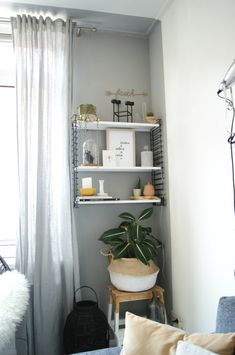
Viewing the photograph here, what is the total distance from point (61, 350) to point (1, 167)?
147 cm

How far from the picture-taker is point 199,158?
181cm

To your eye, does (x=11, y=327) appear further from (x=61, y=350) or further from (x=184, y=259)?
(x=184, y=259)

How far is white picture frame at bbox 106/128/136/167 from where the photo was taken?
239 cm

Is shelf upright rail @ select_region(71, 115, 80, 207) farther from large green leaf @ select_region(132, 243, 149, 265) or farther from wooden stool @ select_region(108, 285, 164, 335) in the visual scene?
wooden stool @ select_region(108, 285, 164, 335)

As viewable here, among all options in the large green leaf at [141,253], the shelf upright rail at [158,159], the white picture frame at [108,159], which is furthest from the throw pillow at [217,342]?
the white picture frame at [108,159]

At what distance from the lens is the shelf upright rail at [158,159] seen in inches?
94.2

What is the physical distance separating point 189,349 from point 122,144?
1.66 metres

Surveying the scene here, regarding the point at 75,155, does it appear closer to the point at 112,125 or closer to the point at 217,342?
the point at 112,125

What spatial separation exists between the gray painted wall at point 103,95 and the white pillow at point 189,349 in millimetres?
1425

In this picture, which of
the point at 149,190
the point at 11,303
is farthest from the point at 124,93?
the point at 11,303

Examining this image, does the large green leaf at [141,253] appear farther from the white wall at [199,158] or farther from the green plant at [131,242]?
the white wall at [199,158]

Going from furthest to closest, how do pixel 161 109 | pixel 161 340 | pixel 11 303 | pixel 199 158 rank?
pixel 161 109
pixel 199 158
pixel 11 303
pixel 161 340

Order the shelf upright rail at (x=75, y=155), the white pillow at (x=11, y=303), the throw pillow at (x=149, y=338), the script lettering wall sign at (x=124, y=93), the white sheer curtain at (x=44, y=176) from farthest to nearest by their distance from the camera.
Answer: the script lettering wall sign at (x=124, y=93) → the shelf upright rail at (x=75, y=155) → the white sheer curtain at (x=44, y=176) → the white pillow at (x=11, y=303) → the throw pillow at (x=149, y=338)

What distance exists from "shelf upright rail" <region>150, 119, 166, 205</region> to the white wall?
0.51 ft
